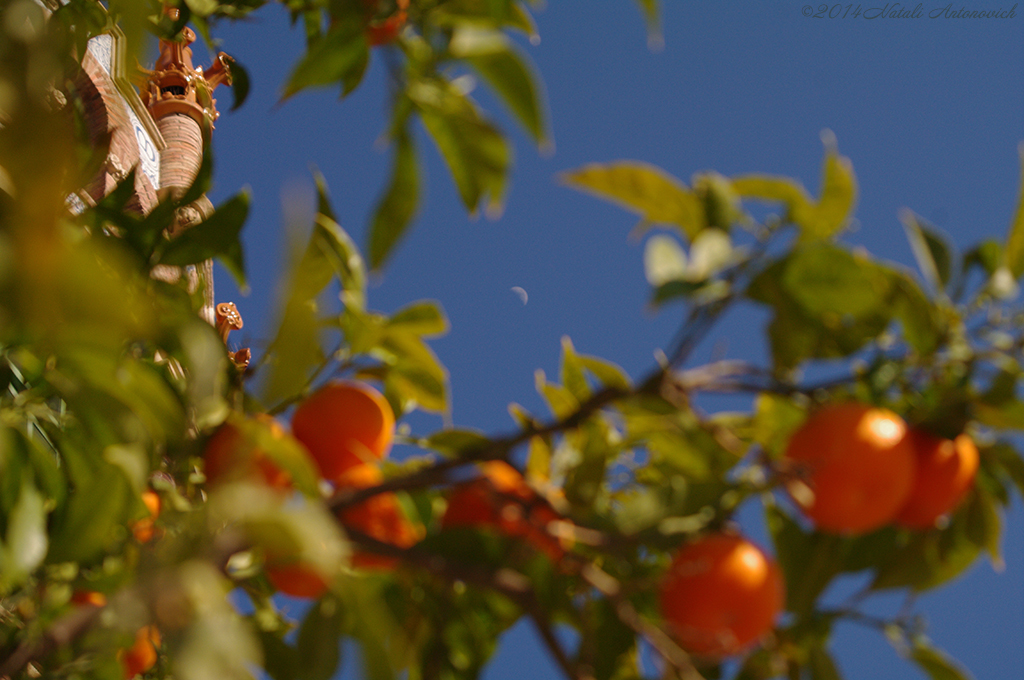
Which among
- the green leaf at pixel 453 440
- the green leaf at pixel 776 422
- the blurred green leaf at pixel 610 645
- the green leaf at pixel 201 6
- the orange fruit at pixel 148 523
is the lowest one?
the orange fruit at pixel 148 523

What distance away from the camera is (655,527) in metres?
0.50

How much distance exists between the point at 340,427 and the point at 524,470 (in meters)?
0.16

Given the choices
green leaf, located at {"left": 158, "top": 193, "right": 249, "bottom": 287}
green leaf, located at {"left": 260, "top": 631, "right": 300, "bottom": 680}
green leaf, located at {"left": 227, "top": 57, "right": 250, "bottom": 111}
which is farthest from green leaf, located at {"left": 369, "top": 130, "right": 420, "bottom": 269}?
green leaf, located at {"left": 227, "top": 57, "right": 250, "bottom": 111}

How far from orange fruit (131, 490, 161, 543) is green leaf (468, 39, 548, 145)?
456mm

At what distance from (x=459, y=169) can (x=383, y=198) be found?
69 mm

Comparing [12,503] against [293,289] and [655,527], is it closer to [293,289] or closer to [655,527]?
[655,527]

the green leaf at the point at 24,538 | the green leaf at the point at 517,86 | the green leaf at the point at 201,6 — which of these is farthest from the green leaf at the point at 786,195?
the green leaf at the point at 201,6

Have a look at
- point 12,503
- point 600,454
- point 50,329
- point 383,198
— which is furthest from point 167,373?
point 50,329

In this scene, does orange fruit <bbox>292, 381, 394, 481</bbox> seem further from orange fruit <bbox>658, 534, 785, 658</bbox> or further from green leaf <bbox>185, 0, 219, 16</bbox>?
green leaf <bbox>185, 0, 219, 16</bbox>

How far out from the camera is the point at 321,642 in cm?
55

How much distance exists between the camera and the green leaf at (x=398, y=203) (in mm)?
653

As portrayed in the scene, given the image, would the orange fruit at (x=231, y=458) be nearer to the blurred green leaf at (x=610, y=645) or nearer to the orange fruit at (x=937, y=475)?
the blurred green leaf at (x=610, y=645)

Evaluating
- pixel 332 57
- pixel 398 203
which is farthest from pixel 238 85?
pixel 398 203

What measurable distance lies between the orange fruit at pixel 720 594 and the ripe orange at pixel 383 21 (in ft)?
1.65
